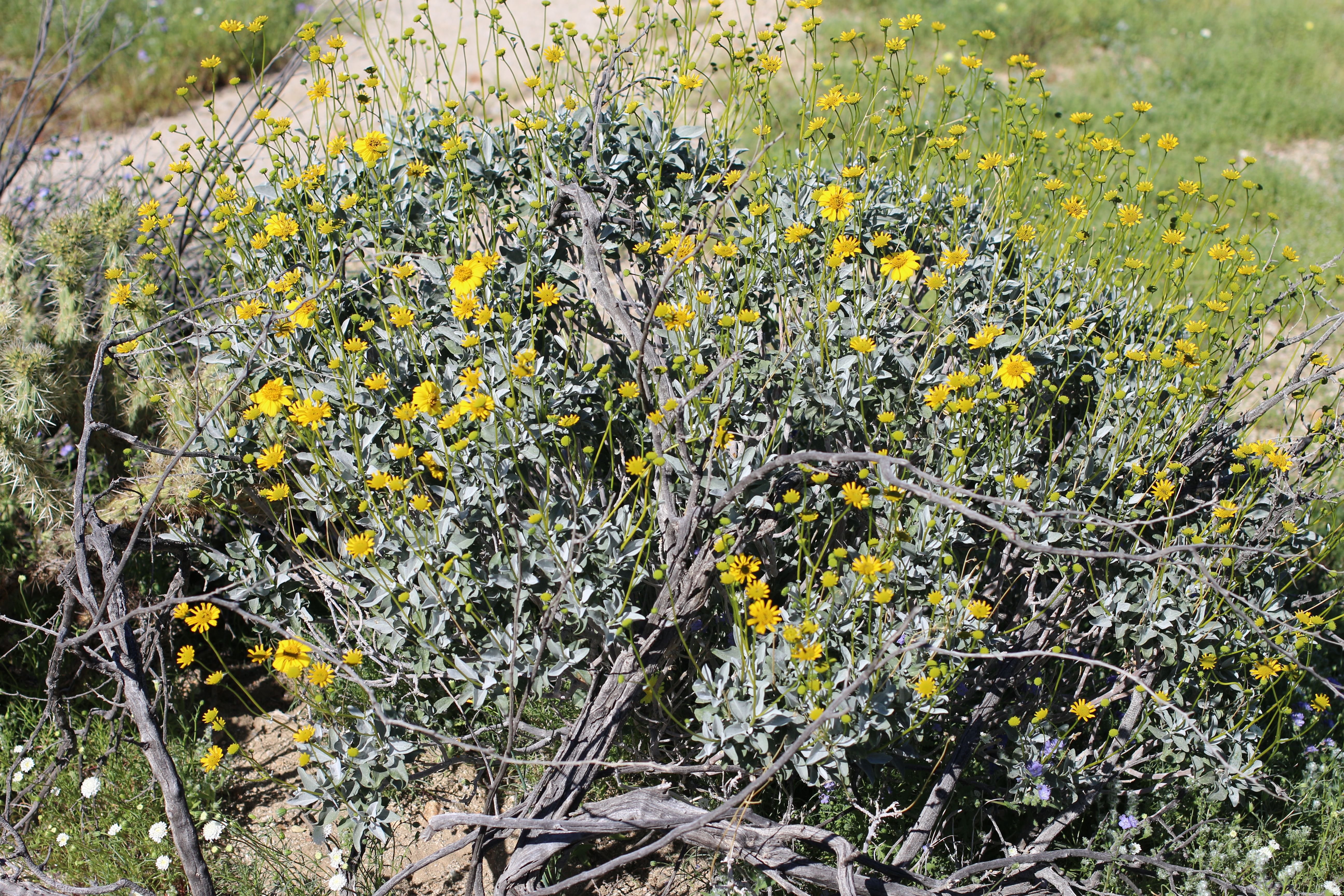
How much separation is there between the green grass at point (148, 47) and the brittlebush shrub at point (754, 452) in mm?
4709

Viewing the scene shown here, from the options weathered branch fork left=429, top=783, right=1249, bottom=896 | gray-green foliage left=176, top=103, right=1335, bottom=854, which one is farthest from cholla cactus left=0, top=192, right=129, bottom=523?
weathered branch fork left=429, top=783, right=1249, bottom=896

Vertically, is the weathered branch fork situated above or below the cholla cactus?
below

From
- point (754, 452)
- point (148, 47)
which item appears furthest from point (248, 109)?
point (754, 452)

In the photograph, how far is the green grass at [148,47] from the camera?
6516 mm

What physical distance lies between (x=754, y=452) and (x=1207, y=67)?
5.86 metres

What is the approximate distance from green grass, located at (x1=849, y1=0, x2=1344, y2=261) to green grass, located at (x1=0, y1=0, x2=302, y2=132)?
4.25m

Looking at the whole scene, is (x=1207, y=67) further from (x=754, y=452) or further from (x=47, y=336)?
(x=47, y=336)

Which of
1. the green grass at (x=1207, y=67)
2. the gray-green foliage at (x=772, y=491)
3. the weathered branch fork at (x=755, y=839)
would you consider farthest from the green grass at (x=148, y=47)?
the weathered branch fork at (x=755, y=839)

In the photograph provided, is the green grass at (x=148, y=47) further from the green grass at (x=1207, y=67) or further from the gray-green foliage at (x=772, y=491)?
the gray-green foliage at (x=772, y=491)

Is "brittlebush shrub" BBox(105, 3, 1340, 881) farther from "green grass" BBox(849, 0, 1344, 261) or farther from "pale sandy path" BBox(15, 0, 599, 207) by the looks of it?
"green grass" BBox(849, 0, 1344, 261)

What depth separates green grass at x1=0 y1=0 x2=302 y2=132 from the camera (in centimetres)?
652

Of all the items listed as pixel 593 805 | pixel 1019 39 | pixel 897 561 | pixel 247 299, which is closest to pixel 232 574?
pixel 247 299

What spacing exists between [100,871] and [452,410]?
4.74 feet

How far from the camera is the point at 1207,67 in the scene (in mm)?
6305
